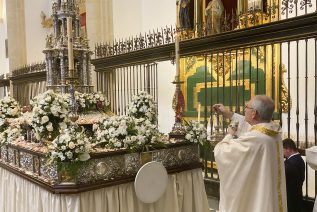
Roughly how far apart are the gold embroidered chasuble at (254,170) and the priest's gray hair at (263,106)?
106mm

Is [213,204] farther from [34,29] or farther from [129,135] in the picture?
[34,29]

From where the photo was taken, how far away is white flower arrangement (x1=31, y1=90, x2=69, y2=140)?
4.32 m

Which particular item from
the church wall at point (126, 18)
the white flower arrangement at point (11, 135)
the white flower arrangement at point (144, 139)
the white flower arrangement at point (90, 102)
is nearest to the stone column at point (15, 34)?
the church wall at point (126, 18)

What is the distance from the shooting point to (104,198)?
3.81 meters

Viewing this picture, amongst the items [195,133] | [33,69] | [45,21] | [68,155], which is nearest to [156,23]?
[33,69]

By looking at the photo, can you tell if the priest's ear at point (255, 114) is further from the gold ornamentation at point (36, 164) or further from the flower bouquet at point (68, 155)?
the gold ornamentation at point (36, 164)

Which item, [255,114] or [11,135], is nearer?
[255,114]

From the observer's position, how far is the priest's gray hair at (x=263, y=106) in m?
3.52

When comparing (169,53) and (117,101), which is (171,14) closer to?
(117,101)

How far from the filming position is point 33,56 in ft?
54.6

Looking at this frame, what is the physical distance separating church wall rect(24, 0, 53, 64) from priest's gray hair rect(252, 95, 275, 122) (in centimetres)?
1471

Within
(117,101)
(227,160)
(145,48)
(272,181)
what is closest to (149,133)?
(227,160)

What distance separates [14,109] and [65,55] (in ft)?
5.09

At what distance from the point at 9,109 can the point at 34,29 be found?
11.0 metres
